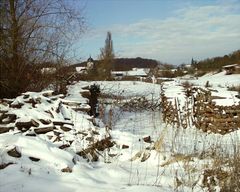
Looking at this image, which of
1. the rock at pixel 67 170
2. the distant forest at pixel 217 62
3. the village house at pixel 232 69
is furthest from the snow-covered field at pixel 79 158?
the distant forest at pixel 217 62

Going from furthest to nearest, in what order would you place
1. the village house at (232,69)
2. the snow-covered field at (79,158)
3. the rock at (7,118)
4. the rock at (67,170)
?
1. the village house at (232,69)
2. the rock at (7,118)
3. the rock at (67,170)
4. the snow-covered field at (79,158)

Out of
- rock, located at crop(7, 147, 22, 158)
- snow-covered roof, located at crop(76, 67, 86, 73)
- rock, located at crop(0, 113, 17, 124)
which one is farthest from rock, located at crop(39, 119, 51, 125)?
snow-covered roof, located at crop(76, 67, 86, 73)

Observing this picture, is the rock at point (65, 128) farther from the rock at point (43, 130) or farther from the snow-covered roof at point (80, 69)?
the snow-covered roof at point (80, 69)

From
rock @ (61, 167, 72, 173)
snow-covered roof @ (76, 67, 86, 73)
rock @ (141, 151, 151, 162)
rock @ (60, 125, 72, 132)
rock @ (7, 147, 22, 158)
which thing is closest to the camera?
rock @ (61, 167, 72, 173)

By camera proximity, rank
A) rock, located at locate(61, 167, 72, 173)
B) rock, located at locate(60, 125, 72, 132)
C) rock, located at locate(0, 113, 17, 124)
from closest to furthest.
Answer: rock, located at locate(61, 167, 72, 173)
rock, located at locate(60, 125, 72, 132)
rock, located at locate(0, 113, 17, 124)

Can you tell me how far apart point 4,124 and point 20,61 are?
349 centimetres

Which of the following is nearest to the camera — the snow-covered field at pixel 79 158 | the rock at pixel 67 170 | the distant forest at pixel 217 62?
the snow-covered field at pixel 79 158

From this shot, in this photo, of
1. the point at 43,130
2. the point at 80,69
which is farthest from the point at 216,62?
the point at 43,130

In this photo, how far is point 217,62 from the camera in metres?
68.0

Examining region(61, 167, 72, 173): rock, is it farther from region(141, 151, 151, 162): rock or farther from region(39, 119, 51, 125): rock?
region(39, 119, 51, 125): rock

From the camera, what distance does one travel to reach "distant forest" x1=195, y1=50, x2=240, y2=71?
6339cm

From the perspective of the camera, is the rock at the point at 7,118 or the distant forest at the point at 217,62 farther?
the distant forest at the point at 217,62

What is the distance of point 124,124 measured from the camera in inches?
478

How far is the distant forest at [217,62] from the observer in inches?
2496
